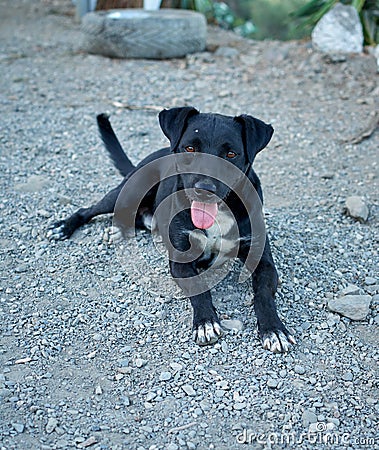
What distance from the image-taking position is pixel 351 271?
4207 millimetres

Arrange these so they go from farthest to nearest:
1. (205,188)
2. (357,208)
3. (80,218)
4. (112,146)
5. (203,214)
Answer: (112,146), (357,208), (80,218), (203,214), (205,188)

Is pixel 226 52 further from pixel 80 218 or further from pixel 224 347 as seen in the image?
pixel 224 347

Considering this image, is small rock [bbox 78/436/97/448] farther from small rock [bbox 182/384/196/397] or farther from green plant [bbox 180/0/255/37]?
green plant [bbox 180/0/255/37]

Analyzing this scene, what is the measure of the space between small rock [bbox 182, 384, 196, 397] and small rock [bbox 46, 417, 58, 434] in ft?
2.05

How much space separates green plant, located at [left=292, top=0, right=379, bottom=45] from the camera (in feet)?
27.9

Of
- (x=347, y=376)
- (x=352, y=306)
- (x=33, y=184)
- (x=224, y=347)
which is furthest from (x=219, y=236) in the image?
(x=33, y=184)

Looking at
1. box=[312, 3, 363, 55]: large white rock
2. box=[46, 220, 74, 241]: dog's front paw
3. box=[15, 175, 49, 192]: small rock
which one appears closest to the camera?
box=[46, 220, 74, 241]: dog's front paw

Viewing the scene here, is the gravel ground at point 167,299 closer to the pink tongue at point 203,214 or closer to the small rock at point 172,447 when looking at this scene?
the small rock at point 172,447

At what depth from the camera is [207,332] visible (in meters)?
3.47

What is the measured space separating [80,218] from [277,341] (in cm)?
190

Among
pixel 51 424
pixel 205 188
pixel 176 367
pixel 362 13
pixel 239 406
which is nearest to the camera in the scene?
pixel 51 424

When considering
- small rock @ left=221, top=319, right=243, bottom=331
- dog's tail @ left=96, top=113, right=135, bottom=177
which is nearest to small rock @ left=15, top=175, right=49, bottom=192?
dog's tail @ left=96, top=113, right=135, bottom=177

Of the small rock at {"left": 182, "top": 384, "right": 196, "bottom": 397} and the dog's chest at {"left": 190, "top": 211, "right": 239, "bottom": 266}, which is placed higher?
the dog's chest at {"left": 190, "top": 211, "right": 239, "bottom": 266}

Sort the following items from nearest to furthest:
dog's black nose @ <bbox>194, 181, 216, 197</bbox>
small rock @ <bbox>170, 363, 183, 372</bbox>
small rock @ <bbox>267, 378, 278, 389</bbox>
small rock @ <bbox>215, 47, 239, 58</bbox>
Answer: small rock @ <bbox>267, 378, 278, 389</bbox> < small rock @ <bbox>170, 363, 183, 372</bbox> < dog's black nose @ <bbox>194, 181, 216, 197</bbox> < small rock @ <bbox>215, 47, 239, 58</bbox>
